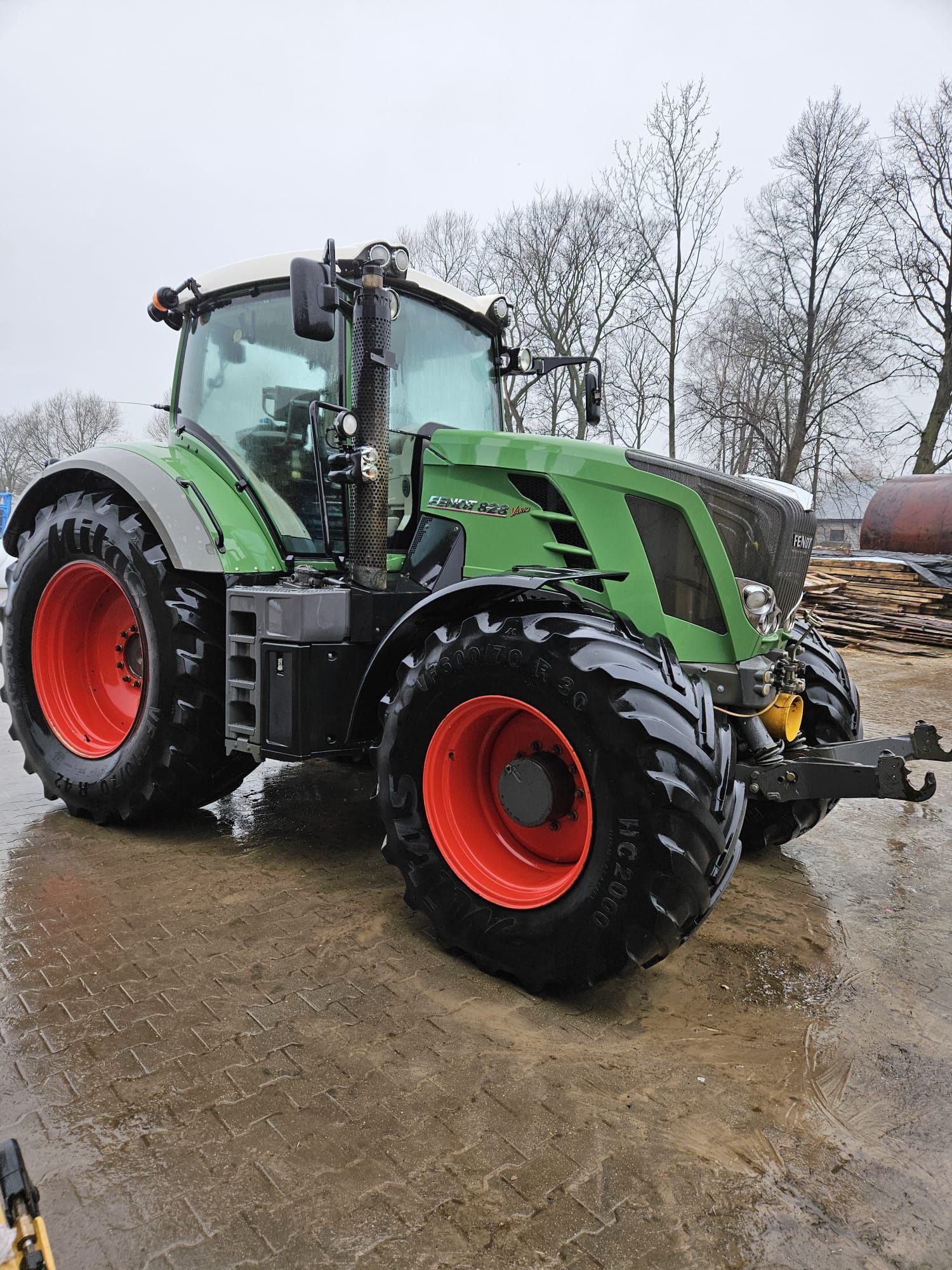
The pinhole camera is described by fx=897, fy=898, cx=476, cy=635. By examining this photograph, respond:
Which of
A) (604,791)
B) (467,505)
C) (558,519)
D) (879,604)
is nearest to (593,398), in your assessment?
(467,505)

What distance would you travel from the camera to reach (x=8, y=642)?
4586 mm

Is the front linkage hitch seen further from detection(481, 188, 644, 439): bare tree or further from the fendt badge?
detection(481, 188, 644, 439): bare tree

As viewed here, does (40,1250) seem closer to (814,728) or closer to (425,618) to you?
(425,618)

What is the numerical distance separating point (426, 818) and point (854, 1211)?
63.9 inches

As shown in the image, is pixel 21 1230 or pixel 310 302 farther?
pixel 310 302

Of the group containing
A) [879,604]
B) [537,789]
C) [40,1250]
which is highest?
[879,604]

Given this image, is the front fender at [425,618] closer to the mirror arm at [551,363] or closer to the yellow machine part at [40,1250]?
the mirror arm at [551,363]

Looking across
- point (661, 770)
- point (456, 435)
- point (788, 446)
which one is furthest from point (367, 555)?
point (788, 446)

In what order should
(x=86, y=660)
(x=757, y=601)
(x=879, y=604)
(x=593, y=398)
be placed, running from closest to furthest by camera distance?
(x=757, y=601), (x=86, y=660), (x=593, y=398), (x=879, y=604)

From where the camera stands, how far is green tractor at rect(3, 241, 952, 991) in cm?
271

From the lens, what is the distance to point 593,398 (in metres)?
4.99

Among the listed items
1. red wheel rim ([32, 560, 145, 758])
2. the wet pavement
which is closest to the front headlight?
the wet pavement

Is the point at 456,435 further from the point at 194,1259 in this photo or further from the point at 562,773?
the point at 194,1259

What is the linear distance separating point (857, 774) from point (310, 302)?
2.51 m
